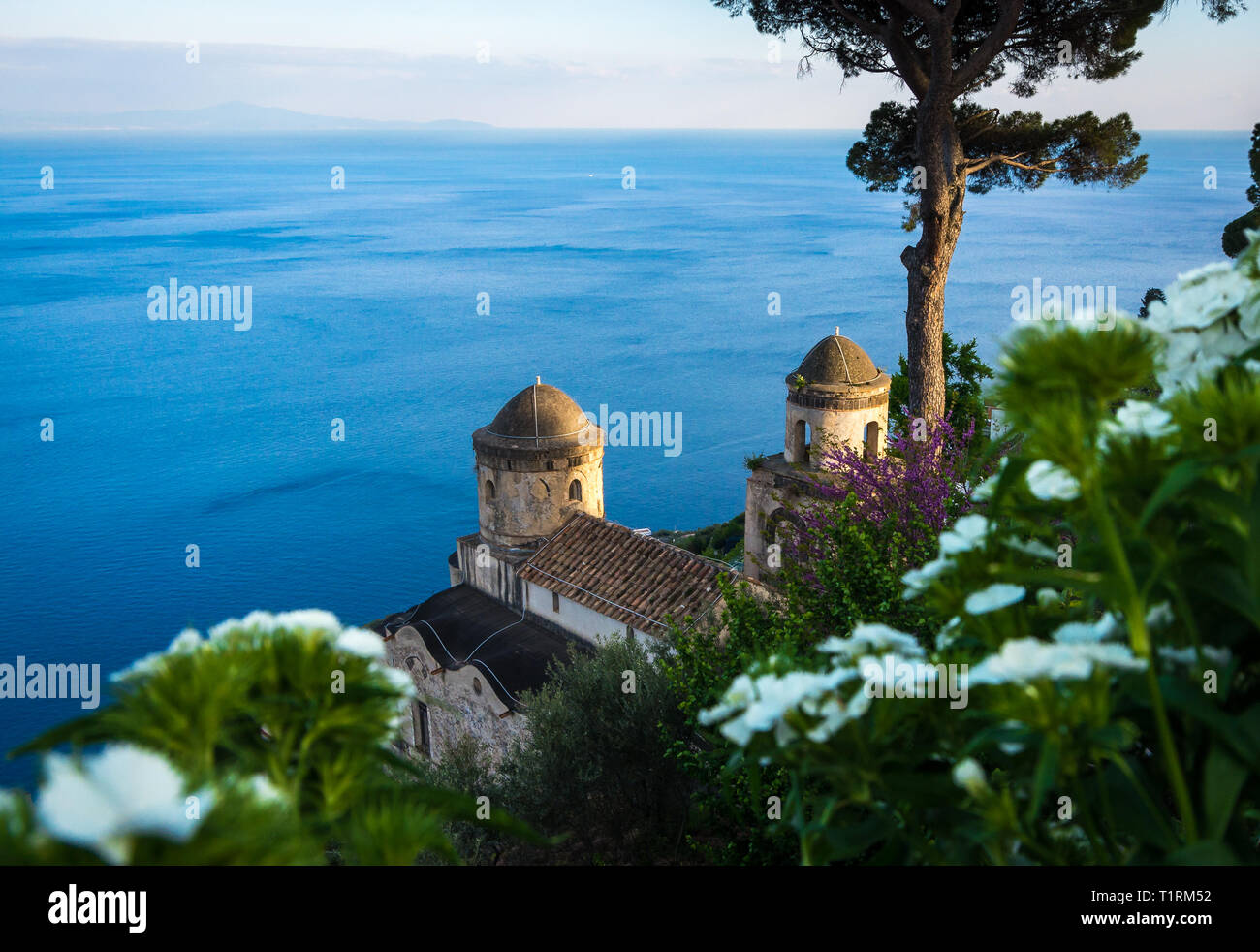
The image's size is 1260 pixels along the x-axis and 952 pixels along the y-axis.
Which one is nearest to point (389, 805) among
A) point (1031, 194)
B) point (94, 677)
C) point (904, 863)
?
point (904, 863)

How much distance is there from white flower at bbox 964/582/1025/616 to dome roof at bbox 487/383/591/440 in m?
14.5

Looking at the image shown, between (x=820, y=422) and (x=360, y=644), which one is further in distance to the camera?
(x=820, y=422)

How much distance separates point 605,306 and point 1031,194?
290 ft

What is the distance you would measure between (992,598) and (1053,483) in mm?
275

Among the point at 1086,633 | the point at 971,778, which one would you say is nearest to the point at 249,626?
the point at 971,778

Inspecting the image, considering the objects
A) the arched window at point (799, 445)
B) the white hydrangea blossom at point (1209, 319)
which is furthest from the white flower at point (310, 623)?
the arched window at point (799, 445)

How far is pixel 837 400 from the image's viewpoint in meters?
15.7

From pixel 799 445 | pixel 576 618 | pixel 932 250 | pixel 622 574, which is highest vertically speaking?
pixel 932 250

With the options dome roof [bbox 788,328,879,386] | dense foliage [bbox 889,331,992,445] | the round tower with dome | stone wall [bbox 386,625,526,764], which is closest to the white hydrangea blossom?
stone wall [bbox 386,625,526,764]

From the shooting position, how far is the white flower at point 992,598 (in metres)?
2.12

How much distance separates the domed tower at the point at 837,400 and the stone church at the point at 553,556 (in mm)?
22

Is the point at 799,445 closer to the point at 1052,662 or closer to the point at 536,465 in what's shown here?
the point at 536,465

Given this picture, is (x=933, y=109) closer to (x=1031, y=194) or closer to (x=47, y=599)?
(x=47, y=599)
